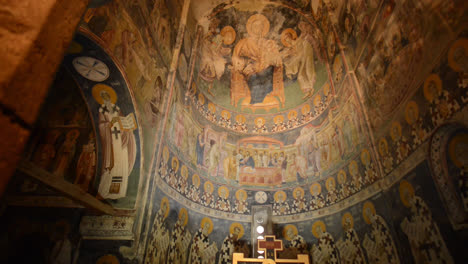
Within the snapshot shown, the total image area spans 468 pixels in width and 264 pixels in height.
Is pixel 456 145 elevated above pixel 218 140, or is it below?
below

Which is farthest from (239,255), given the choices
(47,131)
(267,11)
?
(267,11)

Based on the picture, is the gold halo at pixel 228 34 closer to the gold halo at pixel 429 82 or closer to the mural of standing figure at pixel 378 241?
the gold halo at pixel 429 82

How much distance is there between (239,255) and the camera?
6723mm

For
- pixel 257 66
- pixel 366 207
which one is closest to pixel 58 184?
pixel 366 207

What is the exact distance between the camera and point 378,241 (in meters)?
5.73

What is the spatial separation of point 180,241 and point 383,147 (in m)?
5.60

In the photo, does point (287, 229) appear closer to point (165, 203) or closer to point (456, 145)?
point (165, 203)

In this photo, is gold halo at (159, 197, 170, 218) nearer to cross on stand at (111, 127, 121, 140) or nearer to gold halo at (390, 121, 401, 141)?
cross on stand at (111, 127, 121, 140)

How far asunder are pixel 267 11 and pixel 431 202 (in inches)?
373

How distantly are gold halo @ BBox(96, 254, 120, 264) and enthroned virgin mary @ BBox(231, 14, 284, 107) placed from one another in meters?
7.79

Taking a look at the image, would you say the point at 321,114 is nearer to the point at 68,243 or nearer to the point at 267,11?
the point at 267,11

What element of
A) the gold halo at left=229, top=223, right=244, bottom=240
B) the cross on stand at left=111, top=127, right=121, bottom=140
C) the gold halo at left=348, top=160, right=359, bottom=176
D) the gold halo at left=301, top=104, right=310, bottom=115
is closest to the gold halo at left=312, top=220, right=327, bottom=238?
the gold halo at left=348, top=160, right=359, bottom=176

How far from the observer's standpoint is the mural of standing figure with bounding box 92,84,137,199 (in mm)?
4930

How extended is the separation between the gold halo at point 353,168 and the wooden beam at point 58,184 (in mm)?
6222
